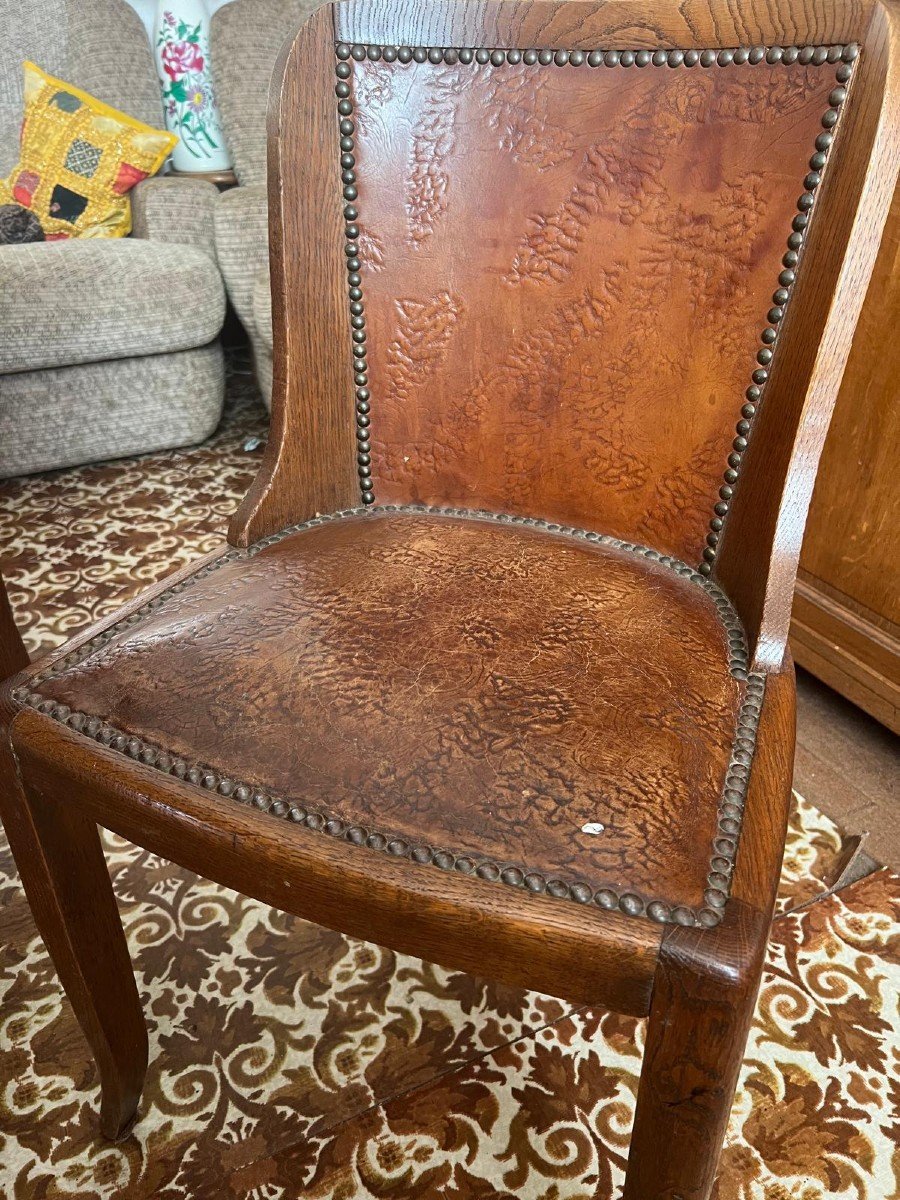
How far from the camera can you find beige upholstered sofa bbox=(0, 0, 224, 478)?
227 centimetres

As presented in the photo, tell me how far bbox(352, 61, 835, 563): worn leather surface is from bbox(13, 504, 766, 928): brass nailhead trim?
15 centimetres

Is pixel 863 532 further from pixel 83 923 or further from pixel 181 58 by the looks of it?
pixel 181 58

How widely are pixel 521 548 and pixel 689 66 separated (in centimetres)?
44

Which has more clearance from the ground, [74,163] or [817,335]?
[817,335]

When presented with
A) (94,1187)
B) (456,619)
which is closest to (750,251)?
(456,619)

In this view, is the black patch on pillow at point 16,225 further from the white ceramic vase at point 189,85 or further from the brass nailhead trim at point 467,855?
the brass nailhead trim at point 467,855

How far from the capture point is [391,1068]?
101 centimetres

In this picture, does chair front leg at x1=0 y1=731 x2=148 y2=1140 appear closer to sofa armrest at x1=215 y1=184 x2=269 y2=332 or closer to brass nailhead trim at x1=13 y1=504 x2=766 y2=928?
brass nailhead trim at x1=13 y1=504 x2=766 y2=928

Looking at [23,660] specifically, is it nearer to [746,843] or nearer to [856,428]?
[746,843]

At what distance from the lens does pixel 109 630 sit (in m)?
0.81

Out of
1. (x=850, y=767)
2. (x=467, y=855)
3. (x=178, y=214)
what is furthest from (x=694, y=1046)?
(x=178, y=214)

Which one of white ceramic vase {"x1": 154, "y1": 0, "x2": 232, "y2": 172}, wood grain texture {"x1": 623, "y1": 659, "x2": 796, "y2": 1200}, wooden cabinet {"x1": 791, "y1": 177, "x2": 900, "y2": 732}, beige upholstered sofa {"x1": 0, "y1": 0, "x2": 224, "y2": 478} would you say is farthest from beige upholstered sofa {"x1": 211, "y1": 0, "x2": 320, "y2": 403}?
wood grain texture {"x1": 623, "y1": 659, "x2": 796, "y2": 1200}

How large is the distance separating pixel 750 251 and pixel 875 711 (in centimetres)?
91

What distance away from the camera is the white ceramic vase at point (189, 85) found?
111 inches
